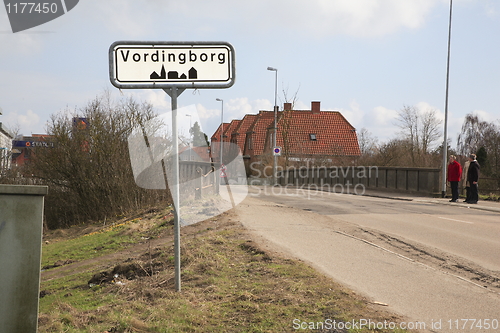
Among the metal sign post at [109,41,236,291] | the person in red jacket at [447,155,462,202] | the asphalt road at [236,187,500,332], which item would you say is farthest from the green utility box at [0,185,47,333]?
the person in red jacket at [447,155,462,202]

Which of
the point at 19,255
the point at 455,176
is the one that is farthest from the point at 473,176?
the point at 19,255

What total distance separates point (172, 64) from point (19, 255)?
2.49 meters

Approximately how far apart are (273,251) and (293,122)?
54.0m

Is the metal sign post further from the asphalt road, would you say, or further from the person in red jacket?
the person in red jacket

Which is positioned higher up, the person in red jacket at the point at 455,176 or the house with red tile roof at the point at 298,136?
the house with red tile roof at the point at 298,136

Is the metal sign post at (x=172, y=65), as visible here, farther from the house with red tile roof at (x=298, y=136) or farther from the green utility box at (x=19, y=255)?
the house with red tile roof at (x=298, y=136)

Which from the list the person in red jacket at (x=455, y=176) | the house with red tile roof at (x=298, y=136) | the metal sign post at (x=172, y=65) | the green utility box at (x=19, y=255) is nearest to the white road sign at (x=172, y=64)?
the metal sign post at (x=172, y=65)

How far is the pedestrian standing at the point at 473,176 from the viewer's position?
1931cm

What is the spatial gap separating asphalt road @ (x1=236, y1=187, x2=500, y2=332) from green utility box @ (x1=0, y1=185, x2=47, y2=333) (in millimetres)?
3255

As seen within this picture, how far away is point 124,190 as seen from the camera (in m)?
20.4

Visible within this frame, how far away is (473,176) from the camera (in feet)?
63.6

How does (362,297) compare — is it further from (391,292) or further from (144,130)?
(144,130)

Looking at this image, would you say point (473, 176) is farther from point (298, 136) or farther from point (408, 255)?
point (298, 136)

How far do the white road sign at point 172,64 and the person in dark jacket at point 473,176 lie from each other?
1688cm
